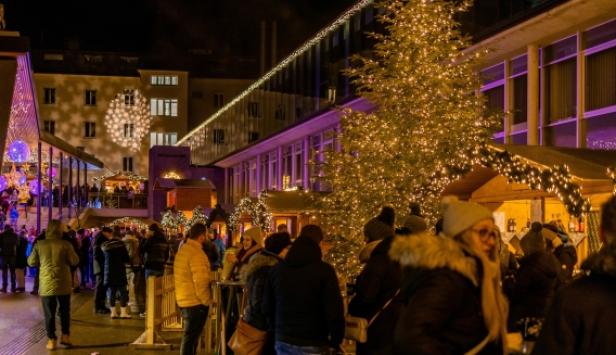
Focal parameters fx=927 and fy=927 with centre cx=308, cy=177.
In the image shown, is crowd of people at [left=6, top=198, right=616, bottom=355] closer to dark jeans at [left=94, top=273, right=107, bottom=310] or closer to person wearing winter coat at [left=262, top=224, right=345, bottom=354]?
person wearing winter coat at [left=262, top=224, right=345, bottom=354]

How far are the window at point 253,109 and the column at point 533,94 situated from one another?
34.5 metres

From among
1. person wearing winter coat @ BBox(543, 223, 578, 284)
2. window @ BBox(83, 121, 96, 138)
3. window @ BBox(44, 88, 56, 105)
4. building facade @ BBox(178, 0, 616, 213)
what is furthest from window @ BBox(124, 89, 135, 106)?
person wearing winter coat @ BBox(543, 223, 578, 284)

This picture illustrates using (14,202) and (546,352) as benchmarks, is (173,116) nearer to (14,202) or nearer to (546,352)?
(14,202)

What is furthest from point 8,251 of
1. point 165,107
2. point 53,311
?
point 165,107

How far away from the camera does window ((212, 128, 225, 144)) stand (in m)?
67.7

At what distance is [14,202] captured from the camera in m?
32.0

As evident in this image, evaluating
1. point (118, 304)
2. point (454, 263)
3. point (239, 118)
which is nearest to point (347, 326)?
point (454, 263)

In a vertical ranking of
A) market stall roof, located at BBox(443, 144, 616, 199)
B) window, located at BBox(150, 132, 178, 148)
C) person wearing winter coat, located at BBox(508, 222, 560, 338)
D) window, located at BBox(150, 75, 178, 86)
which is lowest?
person wearing winter coat, located at BBox(508, 222, 560, 338)

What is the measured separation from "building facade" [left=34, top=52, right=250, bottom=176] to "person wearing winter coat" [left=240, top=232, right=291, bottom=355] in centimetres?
6905

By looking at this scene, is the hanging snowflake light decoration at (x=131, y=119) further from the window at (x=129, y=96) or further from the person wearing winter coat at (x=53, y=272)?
the person wearing winter coat at (x=53, y=272)

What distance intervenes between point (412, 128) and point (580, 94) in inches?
251

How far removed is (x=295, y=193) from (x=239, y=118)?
3431 cm

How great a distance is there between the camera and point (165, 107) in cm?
8119

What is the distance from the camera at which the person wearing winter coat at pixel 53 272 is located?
14.5 meters
